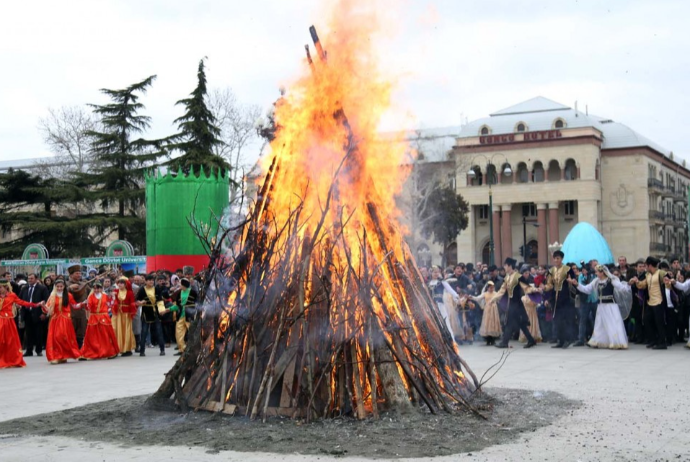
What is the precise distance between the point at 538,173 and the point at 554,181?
6.03 feet

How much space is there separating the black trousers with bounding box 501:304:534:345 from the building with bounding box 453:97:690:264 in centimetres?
5100

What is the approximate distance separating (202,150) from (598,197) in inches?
1647

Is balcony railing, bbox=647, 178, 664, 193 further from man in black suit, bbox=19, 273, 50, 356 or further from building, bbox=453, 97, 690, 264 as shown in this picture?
man in black suit, bbox=19, 273, 50, 356

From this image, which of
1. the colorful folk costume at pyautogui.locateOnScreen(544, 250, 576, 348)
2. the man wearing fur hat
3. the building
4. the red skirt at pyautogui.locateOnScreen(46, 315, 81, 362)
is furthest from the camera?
the building

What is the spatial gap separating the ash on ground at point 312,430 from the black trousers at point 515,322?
783 cm

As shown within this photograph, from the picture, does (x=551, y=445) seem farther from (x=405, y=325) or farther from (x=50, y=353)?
(x=50, y=353)

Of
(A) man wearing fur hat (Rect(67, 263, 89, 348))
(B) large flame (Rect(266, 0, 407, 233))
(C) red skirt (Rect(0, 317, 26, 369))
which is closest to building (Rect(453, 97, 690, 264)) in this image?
(A) man wearing fur hat (Rect(67, 263, 89, 348))

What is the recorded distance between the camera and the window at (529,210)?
72.2 m

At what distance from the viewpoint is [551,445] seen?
666 centimetres

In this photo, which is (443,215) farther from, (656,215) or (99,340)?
(99,340)

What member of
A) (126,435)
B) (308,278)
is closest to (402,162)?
(308,278)

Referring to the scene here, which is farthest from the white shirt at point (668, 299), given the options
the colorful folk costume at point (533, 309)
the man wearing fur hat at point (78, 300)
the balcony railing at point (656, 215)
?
the balcony railing at point (656, 215)

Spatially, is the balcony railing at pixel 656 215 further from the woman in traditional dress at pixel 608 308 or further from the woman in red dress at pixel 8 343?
the woman in red dress at pixel 8 343

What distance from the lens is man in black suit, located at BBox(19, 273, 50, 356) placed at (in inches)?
680
